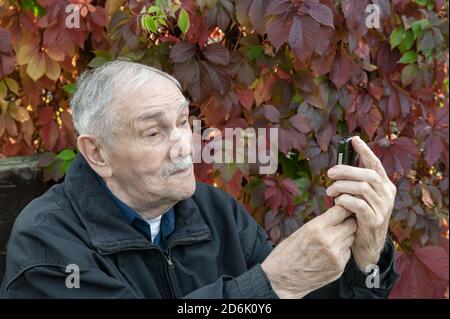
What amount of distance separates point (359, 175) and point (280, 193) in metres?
0.96

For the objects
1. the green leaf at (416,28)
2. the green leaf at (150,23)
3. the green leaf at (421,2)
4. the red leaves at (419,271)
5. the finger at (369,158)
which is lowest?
the red leaves at (419,271)

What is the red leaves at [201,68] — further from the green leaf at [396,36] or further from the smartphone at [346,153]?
the smartphone at [346,153]

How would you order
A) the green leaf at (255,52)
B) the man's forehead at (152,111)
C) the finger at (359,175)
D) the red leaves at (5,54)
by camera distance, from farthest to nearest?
the green leaf at (255,52) < the red leaves at (5,54) < the man's forehead at (152,111) < the finger at (359,175)

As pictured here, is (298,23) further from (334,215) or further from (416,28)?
(334,215)

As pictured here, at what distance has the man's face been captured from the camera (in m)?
1.78

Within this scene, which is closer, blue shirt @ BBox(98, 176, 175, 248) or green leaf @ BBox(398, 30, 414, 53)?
blue shirt @ BBox(98, 176, 175, 248)

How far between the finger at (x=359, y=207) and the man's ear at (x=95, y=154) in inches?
25.1

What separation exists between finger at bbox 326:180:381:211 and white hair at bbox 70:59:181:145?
1.92ft

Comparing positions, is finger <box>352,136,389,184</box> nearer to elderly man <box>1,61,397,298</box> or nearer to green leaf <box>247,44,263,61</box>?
elderly man <box>1,61,397,298</box>

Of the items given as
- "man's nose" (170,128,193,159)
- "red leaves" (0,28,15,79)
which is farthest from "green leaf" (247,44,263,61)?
"red leaves" (0,28,15,79)

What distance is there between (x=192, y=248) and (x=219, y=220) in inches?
5.9

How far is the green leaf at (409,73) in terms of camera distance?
8.79 ft

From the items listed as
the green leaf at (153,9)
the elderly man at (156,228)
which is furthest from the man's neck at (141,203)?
the green leaf at (153,9)

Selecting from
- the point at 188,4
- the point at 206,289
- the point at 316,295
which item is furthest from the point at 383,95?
the point at 206,289
